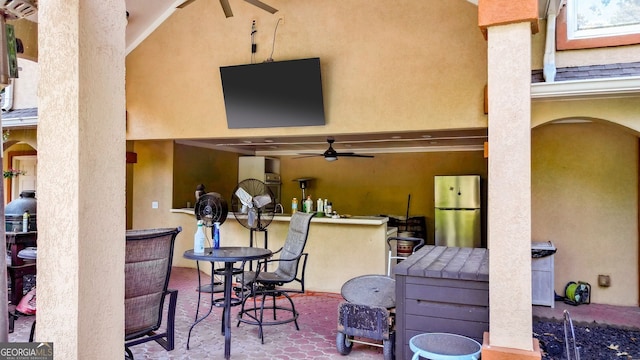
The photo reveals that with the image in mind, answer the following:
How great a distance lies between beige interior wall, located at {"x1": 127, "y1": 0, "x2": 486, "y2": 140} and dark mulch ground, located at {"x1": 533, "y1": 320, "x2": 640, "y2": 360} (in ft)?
7.76

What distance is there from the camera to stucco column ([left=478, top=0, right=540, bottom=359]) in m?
2.48

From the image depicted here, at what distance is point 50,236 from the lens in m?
1.41

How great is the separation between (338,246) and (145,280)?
3.56 metres

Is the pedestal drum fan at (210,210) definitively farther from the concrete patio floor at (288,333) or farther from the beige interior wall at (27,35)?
the beige interior wall at (27,35)

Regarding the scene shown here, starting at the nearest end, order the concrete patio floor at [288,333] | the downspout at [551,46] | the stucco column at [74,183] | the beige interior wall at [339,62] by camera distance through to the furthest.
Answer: the stucco column at [74,183], the concrete patio floor at [288,333], the downspout at [551,46], the beige interior wall at [339,62]

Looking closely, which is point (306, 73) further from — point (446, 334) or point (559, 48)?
Answer: point (446, 334)

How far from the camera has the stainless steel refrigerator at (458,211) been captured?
8.08 m

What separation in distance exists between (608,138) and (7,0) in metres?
6.59

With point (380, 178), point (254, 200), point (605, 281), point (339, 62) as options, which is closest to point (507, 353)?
point (254, 200)

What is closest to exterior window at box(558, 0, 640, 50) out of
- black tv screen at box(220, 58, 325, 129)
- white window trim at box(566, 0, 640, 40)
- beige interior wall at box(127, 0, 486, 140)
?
white window trim at box(566, 0, 640, 40)

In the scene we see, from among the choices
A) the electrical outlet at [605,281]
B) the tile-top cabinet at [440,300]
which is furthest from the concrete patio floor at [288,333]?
the tile-top cabinet at [440,300]

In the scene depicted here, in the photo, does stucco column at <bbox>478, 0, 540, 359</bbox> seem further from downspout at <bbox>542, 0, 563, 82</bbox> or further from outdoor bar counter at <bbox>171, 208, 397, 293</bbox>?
outdoor bar counter at <bbox>171, 208, 397, 293</bbox>

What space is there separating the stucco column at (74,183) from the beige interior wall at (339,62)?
417cm

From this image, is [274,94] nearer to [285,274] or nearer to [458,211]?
[285,274]
